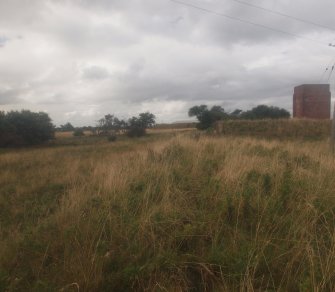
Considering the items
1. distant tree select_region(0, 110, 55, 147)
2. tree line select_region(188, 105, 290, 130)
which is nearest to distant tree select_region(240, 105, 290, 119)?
tree line select_region(188, 105, 290, 130)

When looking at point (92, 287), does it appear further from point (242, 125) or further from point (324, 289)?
point (242, 125)

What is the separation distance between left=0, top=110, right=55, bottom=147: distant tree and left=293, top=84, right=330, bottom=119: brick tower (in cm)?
3792

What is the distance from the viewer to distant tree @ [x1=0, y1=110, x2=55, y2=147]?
145 ft

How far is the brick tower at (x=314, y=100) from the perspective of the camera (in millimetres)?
36125

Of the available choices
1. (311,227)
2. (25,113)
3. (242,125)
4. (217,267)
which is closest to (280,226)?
(311,227)

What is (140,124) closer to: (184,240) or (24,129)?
(24,129)

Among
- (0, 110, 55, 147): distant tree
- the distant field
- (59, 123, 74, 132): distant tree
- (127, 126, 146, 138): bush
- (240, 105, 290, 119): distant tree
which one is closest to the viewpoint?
the distant field

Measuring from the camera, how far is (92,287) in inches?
102

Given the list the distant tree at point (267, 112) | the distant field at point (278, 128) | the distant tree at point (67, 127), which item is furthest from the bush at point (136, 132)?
the distant tree at point (67, 127)

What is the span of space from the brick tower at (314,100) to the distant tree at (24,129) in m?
37.9

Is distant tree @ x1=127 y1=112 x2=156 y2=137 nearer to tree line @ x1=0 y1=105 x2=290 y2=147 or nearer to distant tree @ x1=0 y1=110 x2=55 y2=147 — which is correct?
tree line @ x1=0 y1=105 x2=290 y2=147

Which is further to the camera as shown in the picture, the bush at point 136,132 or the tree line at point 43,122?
the bush at point 136,132

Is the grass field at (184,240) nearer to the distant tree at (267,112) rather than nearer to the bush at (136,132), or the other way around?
the distant tree at (267,112)

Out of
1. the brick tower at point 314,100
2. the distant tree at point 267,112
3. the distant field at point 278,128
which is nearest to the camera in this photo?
the distant field at point 278,128
